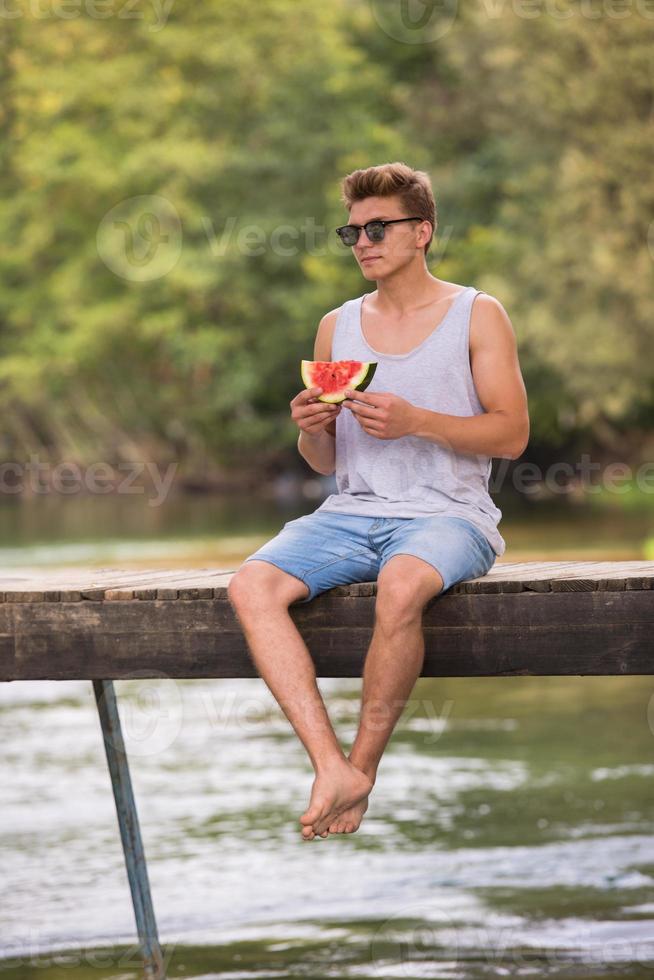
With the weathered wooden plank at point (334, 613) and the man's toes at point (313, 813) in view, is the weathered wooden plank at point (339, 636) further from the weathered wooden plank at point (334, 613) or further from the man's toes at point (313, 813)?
the man's toes at point (313, 813)

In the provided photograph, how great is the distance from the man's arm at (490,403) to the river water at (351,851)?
1.61m

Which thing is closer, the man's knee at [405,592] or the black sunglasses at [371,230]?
the man's knee at [405,592]

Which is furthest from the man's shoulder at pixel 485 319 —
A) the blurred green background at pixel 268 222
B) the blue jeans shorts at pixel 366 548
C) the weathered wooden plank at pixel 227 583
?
the blurred green background at pixel 268 222

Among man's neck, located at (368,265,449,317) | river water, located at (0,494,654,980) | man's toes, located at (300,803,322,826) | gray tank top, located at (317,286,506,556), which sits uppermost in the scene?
man's neck, located at (368,265,449,317)

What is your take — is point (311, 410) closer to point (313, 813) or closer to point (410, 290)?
point (410, 290)

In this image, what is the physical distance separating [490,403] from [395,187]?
2.15 ft

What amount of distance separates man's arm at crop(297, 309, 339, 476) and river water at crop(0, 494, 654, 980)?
60.7 inches

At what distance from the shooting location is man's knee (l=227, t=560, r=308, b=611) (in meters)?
4.78

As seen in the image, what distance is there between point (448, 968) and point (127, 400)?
5059cm

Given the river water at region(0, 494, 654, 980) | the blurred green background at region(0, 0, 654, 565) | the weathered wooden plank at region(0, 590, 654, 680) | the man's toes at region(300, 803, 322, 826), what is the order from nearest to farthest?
1. the man's toes at region(300, 803, 322, 826)
2. the weathered wooden plank at region(0, 590, 654, 680)
3. the river water at region(0, 494, 654, 980)
4. the blurred green background at region(0, 0, 654, 565)

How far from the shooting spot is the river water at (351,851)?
5801 millimetres

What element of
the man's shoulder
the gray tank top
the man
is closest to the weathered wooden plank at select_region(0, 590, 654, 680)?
the man

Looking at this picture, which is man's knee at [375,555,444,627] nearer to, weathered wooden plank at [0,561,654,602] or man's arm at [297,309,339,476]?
weathered wooden plank at [0,561,654,602]

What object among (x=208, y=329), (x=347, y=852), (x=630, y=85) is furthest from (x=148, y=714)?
(x=208, y=329)
